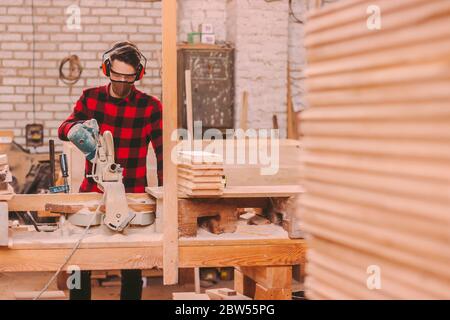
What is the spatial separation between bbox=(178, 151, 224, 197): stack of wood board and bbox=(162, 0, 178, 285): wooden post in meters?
0.07

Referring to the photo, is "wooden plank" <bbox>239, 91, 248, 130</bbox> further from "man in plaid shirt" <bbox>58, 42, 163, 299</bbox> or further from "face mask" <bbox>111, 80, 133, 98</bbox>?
"face mask" <bbox>111, 80, 133, 98</bbox>

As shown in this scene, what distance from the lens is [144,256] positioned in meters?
3.30

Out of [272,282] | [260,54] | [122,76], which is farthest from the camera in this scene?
[260,54]

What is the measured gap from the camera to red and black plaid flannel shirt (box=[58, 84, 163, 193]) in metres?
4.31

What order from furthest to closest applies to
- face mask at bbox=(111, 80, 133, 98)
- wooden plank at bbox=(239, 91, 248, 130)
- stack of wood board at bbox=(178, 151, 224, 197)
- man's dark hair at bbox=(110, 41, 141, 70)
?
wooden plank at bbox=(239, 91, 248, 130)
face mask at bbox=(111, 80, 133, 98)
man's dark hair at bbox=(110, 41, 141, 70)
stack of wood board at bbox=(178, 151, 224, 197)

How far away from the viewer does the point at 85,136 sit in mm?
3459

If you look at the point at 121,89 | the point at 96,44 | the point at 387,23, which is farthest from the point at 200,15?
the point at 387,23

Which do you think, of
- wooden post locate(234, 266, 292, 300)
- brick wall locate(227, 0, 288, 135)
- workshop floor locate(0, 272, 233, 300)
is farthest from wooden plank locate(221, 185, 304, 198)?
brick wall locate(227, 0, 288, 135)

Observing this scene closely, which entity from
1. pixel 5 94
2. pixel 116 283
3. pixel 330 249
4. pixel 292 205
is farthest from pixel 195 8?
pixel 330 249

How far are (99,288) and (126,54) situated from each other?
248 cm

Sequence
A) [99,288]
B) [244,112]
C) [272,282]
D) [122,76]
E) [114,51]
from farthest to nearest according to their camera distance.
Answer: [244,112] < [99,288] < [122,76] < [114,51] < [272,282]

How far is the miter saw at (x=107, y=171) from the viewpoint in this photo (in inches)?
132

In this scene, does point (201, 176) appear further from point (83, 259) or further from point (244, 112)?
point (244, 112)
